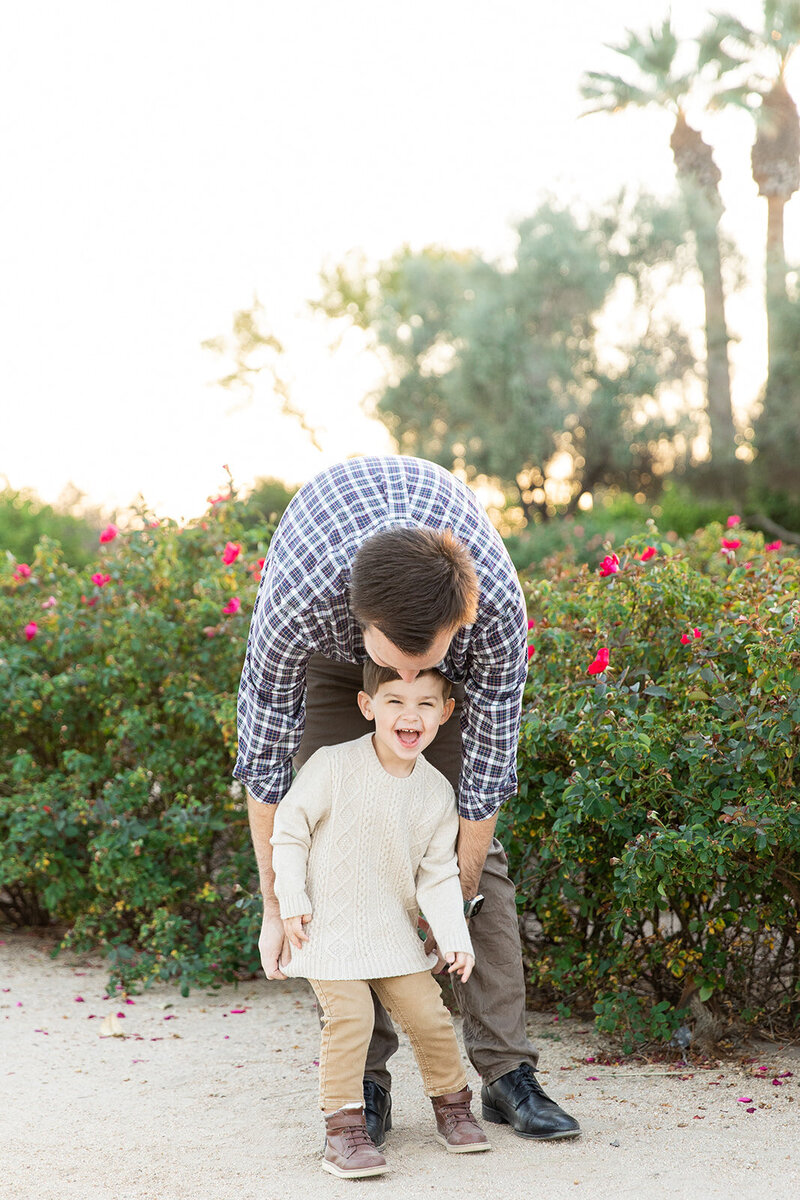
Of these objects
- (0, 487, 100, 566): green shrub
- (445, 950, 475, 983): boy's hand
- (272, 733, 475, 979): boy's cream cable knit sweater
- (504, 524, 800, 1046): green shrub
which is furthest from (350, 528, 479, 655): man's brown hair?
(0, 487, 100, 566): green shrub

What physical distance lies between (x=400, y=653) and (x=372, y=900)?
0.67 metres

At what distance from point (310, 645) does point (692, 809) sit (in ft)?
3.64

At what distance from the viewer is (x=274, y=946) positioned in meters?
2.59

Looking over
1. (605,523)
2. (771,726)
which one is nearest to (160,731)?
(771,726)

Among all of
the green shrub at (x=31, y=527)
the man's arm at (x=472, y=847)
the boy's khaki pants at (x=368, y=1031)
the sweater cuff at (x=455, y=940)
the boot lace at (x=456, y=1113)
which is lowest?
the boot lace at (x=456, y=1113)

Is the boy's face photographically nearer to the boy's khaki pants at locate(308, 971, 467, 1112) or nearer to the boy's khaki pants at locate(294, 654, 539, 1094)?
the boy's khaki pants at locate(294, 654, 539, 1094)

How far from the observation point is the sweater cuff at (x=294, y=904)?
251 cm

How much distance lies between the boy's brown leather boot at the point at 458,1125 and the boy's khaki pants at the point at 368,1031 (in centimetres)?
3

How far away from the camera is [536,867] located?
11.3ft

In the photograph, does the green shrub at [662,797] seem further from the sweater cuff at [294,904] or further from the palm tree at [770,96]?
the palm tree at [770,96]

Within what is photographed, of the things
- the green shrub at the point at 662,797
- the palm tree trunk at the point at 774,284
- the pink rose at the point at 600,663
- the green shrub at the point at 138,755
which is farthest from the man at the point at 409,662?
the palm tree trunk at the point at 774,284

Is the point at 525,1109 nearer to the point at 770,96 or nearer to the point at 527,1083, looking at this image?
the point at 527,1083

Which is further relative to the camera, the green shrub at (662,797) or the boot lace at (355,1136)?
the green shrub at (662,797)

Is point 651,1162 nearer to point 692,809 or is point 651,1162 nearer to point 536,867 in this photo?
point 692,809
